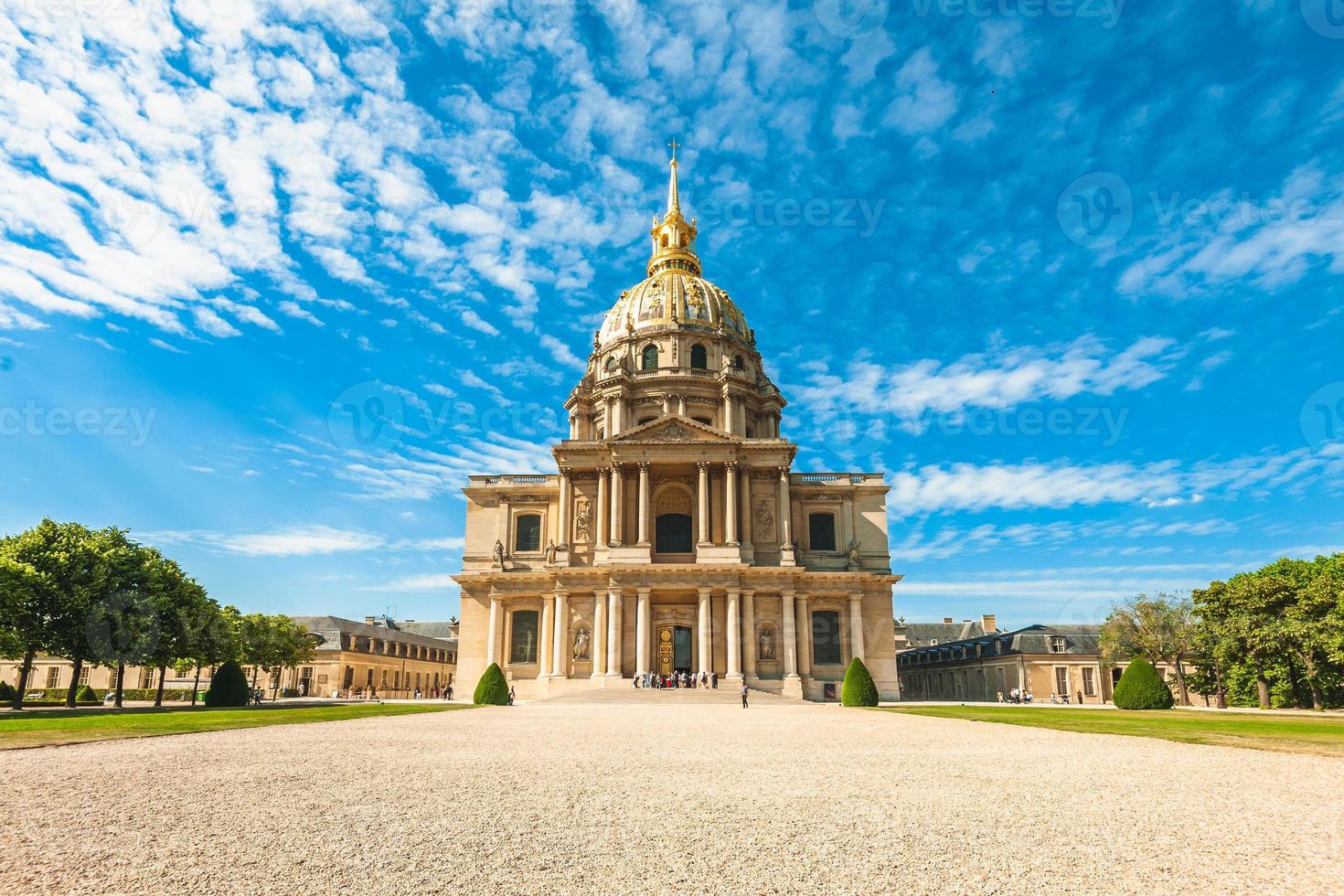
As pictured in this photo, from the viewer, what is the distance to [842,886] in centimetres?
612

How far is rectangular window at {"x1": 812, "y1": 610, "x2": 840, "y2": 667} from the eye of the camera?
53375mm

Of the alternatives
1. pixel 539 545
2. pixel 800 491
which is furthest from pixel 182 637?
pixel 800 491

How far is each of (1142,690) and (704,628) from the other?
23339 millimetres

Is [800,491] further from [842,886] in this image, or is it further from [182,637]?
[842,886]

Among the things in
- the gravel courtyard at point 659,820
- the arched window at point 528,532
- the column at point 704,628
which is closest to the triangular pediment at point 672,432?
the arched window at point 528,532

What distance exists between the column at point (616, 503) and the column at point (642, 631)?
4.09 meters

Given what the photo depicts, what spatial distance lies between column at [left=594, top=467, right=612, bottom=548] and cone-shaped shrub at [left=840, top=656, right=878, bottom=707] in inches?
771

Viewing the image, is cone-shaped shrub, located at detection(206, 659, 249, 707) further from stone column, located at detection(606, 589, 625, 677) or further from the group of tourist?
stone column, located at detection(606, 589, 625, 677)

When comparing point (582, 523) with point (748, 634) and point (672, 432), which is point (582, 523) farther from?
point (748, 634)

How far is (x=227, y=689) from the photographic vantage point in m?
34.7

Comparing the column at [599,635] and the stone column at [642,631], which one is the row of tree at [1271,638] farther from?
the column at [599,635]

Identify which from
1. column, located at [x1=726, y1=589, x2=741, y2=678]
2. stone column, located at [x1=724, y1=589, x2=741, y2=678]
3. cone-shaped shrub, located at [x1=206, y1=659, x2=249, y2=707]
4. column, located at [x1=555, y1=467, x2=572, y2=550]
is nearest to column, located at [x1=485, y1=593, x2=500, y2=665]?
column, located at [x1=555, y1=467, x2=572, y2=550]

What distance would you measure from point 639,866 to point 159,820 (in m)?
4.96

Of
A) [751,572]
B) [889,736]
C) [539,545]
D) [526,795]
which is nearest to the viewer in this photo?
[526,795]
